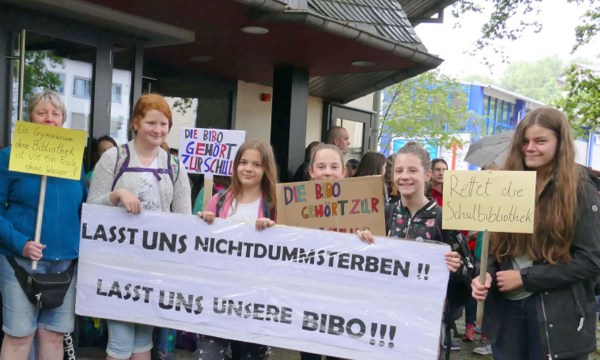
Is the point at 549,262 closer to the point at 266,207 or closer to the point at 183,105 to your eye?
the point at 266,207

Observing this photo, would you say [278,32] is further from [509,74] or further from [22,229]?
[509,74]

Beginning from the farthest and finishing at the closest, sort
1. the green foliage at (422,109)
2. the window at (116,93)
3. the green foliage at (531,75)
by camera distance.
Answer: the green foliage at (531,75) < the green foliage at (422,109) < the window at (116,93)

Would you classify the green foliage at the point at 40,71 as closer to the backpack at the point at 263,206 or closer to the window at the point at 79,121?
the window at the point at 79,121

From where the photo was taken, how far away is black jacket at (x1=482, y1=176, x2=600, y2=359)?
2.66m

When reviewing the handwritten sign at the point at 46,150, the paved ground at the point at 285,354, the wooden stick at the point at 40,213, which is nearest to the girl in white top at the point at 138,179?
the handwritten sign at the point at 46,150

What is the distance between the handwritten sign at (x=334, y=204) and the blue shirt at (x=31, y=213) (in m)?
1.25

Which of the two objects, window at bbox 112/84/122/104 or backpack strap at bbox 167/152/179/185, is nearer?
backpack strap at bbox 167/152/179/185

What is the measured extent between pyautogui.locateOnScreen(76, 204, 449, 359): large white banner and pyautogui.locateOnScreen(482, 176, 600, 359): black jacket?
53 centimetres

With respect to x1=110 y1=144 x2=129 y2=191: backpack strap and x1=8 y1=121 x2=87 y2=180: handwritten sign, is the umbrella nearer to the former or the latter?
x1=110 y1=144 x2=129 y2=191: backpack strap

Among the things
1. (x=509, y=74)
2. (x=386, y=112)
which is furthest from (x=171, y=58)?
(x=509, y=74)

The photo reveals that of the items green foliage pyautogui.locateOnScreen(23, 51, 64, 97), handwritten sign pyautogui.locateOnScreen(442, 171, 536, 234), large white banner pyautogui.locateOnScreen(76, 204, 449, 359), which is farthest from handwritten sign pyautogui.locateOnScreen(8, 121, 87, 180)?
handwritten sign pyautogui.locateOnScreen(442, 171, 536, 234)

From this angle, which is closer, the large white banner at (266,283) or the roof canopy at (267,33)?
the large white banner at (266,283)

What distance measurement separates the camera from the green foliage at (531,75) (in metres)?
146

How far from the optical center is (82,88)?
5.58 m
